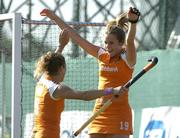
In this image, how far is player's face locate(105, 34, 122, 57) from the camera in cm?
682

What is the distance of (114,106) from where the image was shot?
681 centimetres

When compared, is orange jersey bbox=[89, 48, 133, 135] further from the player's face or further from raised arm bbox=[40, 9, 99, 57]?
raised arm bbox=[40, 9, 99, 57]

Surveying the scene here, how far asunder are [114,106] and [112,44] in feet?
1.71

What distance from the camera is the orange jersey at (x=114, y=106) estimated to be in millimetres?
6805

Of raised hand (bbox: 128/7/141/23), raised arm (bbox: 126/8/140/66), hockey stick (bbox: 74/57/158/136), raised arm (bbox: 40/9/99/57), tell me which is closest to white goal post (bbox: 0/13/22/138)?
raised arm (bbox: 40/9/99/57)

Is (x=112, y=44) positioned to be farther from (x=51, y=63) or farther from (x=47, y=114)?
(x=47, y=114)

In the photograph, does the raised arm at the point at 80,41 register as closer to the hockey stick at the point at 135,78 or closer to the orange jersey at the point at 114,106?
the orange jersey at the point at 114,106

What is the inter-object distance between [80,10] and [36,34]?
5.74ft

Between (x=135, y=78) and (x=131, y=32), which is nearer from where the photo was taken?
(x=135, y=78)

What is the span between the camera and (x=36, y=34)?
1001cm

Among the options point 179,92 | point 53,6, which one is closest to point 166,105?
point 179,92

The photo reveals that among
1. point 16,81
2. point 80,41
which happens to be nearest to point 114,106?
point 80,41

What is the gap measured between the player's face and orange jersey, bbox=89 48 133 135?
0.16ft

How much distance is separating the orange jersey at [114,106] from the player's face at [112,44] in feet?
0.16
